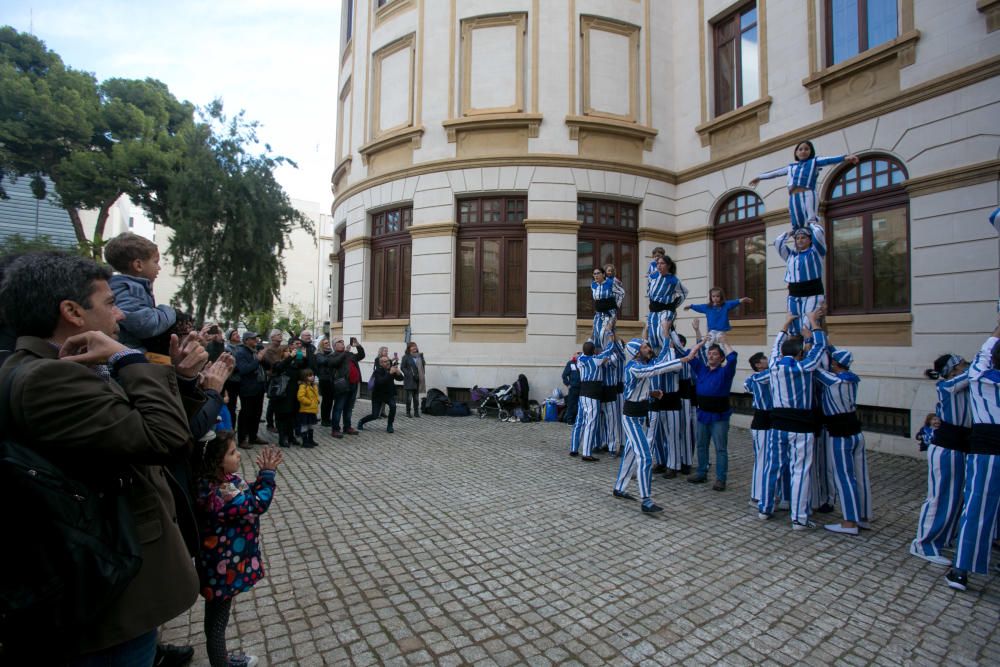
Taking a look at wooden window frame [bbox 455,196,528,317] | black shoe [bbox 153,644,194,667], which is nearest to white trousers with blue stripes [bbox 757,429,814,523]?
black shoe [bbox 153,644,194,667]

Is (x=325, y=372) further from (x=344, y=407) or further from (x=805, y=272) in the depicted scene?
(x=805, y=272)

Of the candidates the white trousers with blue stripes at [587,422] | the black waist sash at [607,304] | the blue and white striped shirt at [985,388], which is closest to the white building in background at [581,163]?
the black waist sash at [607,304]

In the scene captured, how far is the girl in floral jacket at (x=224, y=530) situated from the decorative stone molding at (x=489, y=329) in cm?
1077

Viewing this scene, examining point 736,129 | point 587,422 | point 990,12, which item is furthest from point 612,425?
point 990,12

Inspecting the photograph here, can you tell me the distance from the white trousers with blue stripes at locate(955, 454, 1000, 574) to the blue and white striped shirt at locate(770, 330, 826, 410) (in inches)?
57.7

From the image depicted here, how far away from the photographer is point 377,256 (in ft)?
51.4

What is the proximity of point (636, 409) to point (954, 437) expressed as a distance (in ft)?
9.08

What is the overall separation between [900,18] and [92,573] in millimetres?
13335

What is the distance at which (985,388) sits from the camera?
4086 mm

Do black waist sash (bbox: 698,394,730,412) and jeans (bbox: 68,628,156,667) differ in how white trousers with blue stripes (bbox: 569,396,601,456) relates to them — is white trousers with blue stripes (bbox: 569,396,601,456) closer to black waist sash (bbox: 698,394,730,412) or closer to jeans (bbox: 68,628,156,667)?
black waist sash (bbox: 698,394,730,412)

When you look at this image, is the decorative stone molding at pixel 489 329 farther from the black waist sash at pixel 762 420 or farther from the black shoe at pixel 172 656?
the black shoe at pixel 172 656

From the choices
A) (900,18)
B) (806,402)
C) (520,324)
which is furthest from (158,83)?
(806,402)

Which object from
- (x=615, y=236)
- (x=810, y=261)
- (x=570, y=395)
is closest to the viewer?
(x=810, y=261)

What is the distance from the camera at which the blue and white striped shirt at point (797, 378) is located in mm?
5375
